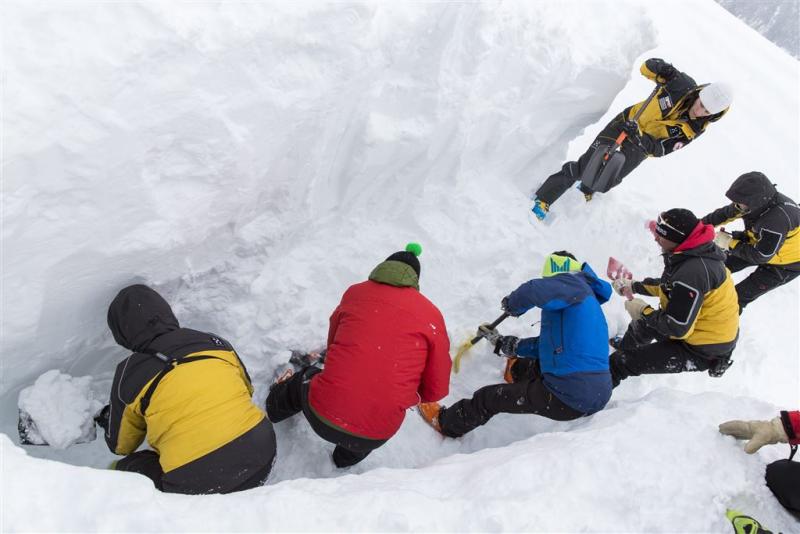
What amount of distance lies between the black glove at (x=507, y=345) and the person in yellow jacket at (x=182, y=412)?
1.79 m

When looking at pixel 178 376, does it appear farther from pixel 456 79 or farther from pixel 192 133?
pixel 456 79

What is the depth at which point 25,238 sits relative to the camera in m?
2.21

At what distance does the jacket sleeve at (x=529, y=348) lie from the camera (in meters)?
3.38

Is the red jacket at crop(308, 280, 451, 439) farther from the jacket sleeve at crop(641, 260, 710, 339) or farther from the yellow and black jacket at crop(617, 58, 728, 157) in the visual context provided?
the yellow and black jacket at crop(617, 58, 728, 157)

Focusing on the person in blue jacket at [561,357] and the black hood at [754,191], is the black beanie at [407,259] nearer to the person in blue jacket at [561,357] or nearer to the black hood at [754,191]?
the person in blue jacket at [561,357]

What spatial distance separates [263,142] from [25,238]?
1.33 metres

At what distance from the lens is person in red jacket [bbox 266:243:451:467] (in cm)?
238

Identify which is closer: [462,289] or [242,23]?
[242,23]

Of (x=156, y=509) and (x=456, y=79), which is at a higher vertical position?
(x=456, y=79)

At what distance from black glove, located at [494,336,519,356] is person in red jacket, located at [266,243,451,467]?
978 millimetres

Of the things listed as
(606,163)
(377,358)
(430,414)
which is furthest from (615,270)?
(377,358)

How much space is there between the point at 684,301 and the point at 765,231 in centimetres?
144

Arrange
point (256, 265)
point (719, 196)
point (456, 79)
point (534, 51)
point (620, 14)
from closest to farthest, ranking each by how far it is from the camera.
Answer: point (256, 265) → point (456, 79) → point (534, 51) → point (620, 14) → point (719, 196)

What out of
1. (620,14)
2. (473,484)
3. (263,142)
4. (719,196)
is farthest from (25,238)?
(719,196)
